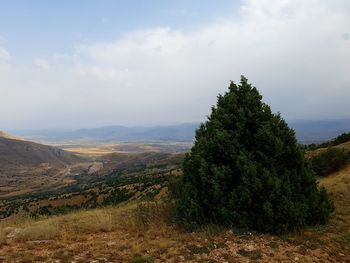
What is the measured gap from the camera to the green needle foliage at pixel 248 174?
9.88 metres

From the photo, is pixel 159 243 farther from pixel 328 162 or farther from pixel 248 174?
pixel 328 162

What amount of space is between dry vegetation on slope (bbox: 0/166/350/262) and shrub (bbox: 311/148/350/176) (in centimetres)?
926

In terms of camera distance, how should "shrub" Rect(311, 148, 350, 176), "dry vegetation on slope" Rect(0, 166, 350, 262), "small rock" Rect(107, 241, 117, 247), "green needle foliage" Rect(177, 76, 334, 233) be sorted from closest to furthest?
"dry vegetation on slope" Rect(0, 166, 350, 262) < "small rock" Rect(107, 241, 117, 247) < "green needle foliage" Rect(177, 76, 334, 233) < "shrub" Rect(311, 148, 350, 176)

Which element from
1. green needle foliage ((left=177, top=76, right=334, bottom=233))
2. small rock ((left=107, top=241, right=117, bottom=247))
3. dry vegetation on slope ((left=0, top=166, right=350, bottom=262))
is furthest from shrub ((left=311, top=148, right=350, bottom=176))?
small rock ((left=107, top=241, right=117, bottom=247))

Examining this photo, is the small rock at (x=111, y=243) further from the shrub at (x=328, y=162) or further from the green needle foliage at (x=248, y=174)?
the shrub at (x=328, y=162)

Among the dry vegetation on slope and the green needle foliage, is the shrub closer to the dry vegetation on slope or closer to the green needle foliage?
the dry vegetation on slope

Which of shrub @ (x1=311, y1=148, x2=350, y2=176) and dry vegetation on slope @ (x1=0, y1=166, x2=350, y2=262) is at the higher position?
shrub @ (x1=311, y1=148, x2=350, y2=176)

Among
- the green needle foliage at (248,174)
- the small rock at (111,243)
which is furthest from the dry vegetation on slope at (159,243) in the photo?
the green needle foliage at (248,174)

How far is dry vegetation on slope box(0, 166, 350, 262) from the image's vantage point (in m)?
8.47

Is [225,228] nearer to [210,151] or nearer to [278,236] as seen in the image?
[278,236]

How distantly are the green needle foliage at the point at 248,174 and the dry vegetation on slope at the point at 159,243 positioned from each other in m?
0.47

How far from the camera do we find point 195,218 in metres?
10.6

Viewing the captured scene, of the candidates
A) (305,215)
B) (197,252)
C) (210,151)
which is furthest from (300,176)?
(197,252)

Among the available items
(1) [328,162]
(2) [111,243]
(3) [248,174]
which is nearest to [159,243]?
(2) [111,243]
